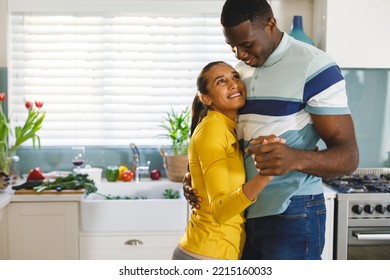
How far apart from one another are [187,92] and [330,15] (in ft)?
2.82

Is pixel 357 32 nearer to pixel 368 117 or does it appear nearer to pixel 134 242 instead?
pixel 368 117

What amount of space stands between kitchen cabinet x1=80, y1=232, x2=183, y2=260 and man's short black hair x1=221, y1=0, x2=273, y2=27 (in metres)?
1.44

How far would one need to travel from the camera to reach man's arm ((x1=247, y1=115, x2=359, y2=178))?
108cm

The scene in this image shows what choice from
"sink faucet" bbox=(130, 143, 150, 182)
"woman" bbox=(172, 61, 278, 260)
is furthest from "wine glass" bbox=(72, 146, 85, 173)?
"woman" bbox=(172, 61, 278, 260)

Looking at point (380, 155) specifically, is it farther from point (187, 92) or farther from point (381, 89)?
point (187, 92)

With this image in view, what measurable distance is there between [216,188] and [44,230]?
1.49 m

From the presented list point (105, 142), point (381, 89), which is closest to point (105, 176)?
point (105, 142)

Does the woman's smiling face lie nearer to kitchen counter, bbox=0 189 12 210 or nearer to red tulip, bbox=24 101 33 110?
kitchen counter, bbox=0 189 12 210

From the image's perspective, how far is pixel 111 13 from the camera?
2883 mm

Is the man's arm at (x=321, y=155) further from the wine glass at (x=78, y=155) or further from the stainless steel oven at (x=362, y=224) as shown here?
the wine glass at (x=78, y=155)

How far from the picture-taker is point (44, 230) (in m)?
2.45

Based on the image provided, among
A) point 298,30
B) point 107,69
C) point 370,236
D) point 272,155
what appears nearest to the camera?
point 272,155

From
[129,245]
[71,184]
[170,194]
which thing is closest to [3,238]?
[71,184]

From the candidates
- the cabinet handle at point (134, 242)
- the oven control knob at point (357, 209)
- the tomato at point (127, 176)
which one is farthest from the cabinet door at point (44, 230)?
the oven control knob at point (357, 209)
